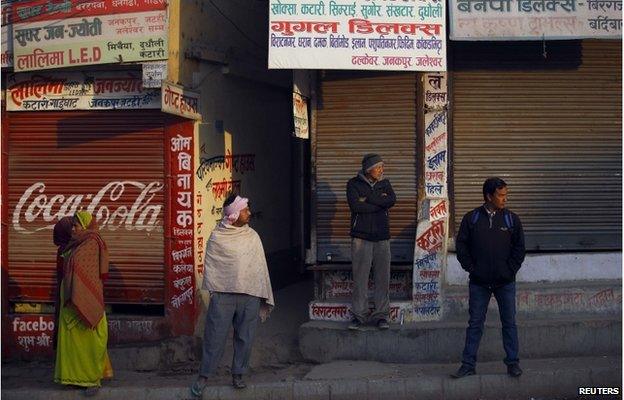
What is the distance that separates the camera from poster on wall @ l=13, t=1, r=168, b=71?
35.2 ft

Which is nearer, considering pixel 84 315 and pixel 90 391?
pixel 84 315

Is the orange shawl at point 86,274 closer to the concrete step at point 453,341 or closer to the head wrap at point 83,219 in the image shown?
the head wrap at point 83,219

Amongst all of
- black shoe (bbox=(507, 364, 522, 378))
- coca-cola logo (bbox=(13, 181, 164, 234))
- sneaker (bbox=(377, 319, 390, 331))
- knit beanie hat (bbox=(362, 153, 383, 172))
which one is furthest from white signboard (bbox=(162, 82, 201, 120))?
black shoe (bbox=(507, 364, 522, 378))

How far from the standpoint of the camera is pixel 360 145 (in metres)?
11.2

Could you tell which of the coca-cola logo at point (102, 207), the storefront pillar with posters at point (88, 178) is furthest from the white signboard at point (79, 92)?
the coca-cola logo at point (102, 207)

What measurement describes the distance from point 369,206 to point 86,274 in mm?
2808

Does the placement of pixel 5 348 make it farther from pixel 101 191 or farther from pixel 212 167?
pixel 212 167

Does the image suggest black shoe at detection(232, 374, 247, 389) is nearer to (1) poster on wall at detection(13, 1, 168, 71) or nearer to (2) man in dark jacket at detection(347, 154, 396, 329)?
(2) man in dark jacket at detection(347, 154, 396, 329)

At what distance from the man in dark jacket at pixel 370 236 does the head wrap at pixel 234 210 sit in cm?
165

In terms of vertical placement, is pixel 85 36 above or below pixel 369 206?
above

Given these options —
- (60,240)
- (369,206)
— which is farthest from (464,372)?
(60,240)

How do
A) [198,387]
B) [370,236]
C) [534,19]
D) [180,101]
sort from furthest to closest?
[180,101] → [370,236] → [534,19] → [198,387]

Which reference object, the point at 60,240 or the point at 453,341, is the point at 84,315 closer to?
the point at 60,240

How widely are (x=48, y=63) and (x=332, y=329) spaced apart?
159 inches
